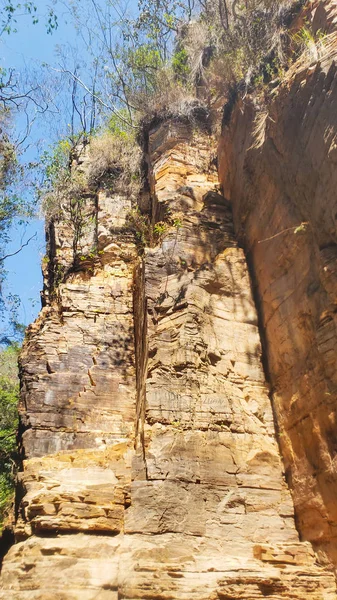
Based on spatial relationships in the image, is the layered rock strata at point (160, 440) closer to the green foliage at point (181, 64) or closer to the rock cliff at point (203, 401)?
the rock cliff at point (203, 401)

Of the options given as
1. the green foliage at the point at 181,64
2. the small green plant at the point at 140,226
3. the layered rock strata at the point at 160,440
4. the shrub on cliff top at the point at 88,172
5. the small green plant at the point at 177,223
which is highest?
the green foliage at the point at 181,64

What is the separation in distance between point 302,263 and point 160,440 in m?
3.23

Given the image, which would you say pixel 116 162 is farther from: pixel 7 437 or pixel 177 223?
pixel 7 437

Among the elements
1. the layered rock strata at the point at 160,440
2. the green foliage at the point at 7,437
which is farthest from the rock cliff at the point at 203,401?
the green foliage at the point at 7,437

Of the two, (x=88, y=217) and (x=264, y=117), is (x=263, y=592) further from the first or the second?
(x=88, y=217)

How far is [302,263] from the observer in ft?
25.5

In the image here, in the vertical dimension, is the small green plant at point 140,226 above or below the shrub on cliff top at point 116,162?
below

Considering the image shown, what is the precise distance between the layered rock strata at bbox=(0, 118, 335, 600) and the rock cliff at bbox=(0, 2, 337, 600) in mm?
23

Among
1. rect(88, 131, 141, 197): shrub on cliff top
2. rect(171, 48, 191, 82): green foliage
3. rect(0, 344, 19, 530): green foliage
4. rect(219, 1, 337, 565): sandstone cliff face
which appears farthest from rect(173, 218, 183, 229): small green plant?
rect(0, 344, 19, 530): green foliage

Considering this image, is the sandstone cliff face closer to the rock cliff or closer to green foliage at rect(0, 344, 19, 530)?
the rock cliff

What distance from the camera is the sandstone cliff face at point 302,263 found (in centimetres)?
659

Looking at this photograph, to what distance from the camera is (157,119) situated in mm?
12930

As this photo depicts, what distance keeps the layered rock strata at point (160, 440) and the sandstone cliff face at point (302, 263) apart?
33 cm

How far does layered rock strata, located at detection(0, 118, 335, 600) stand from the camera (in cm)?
606
